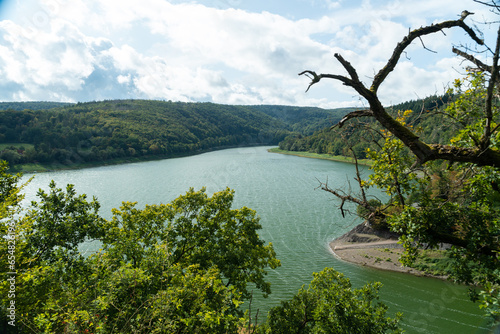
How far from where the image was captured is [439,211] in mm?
5559

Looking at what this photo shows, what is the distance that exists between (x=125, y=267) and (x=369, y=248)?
79.9 ft

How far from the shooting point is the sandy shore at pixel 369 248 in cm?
2330

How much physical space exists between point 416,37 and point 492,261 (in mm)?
4114

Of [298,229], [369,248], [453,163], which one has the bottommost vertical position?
[369,248]

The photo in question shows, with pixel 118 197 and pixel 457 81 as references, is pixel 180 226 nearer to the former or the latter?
pixel 457 81

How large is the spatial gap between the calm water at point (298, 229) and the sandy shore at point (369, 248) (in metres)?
0.83

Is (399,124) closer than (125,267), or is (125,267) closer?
(399,124)

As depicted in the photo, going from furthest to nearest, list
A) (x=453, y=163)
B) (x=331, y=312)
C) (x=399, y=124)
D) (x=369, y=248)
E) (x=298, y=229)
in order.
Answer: (x=298, y=229)
(x=369, y=248)
(x=331, y=312)
(x=453, y=163)
(x=399, y=124)

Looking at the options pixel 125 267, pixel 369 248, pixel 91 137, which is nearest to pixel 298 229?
pixel 369 248

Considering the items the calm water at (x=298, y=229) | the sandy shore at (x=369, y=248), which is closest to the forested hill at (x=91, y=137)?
the calm water at (x=298, y=229)

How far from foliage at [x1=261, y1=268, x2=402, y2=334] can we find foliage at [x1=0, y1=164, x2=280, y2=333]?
180 cm

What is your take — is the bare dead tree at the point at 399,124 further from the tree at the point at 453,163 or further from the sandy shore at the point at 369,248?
the sandy shore at the point at 369,248

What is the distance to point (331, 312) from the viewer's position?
9.08 metres

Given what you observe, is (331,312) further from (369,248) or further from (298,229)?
(298,229)
